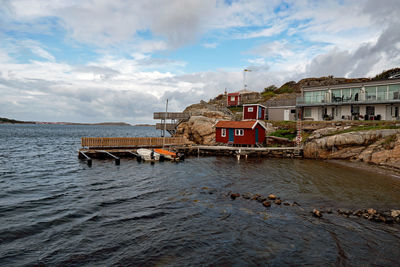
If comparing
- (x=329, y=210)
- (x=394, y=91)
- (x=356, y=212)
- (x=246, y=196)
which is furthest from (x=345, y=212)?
(x=394, y=91)

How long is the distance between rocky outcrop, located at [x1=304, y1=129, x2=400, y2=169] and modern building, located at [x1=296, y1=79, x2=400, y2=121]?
32.6ft

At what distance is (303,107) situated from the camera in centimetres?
4478

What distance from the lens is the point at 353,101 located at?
3881 centimetres

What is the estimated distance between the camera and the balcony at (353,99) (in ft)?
118

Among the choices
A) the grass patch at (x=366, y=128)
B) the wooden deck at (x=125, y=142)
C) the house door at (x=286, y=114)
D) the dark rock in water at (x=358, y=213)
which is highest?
the house door at (x=286, y=114)

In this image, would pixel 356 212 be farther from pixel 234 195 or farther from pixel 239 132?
pixel 239 132

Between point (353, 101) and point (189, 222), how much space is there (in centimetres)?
3810

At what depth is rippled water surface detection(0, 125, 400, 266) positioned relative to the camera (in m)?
9.24

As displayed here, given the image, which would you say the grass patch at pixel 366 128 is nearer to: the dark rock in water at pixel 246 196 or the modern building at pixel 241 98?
the dark rock in water at pixel 246 196

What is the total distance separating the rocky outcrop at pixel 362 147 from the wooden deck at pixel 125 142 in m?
21.2

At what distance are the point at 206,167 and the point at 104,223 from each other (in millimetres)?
16937

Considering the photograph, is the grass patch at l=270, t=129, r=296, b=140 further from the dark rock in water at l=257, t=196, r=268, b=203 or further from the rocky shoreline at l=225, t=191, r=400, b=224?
the rocky shoreline at l=225, t=191, r=400, b=224

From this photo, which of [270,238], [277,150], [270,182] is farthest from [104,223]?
[277,150]

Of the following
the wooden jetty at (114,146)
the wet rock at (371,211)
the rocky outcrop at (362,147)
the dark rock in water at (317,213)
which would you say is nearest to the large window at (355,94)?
the rocky outcrop at (362,147)
